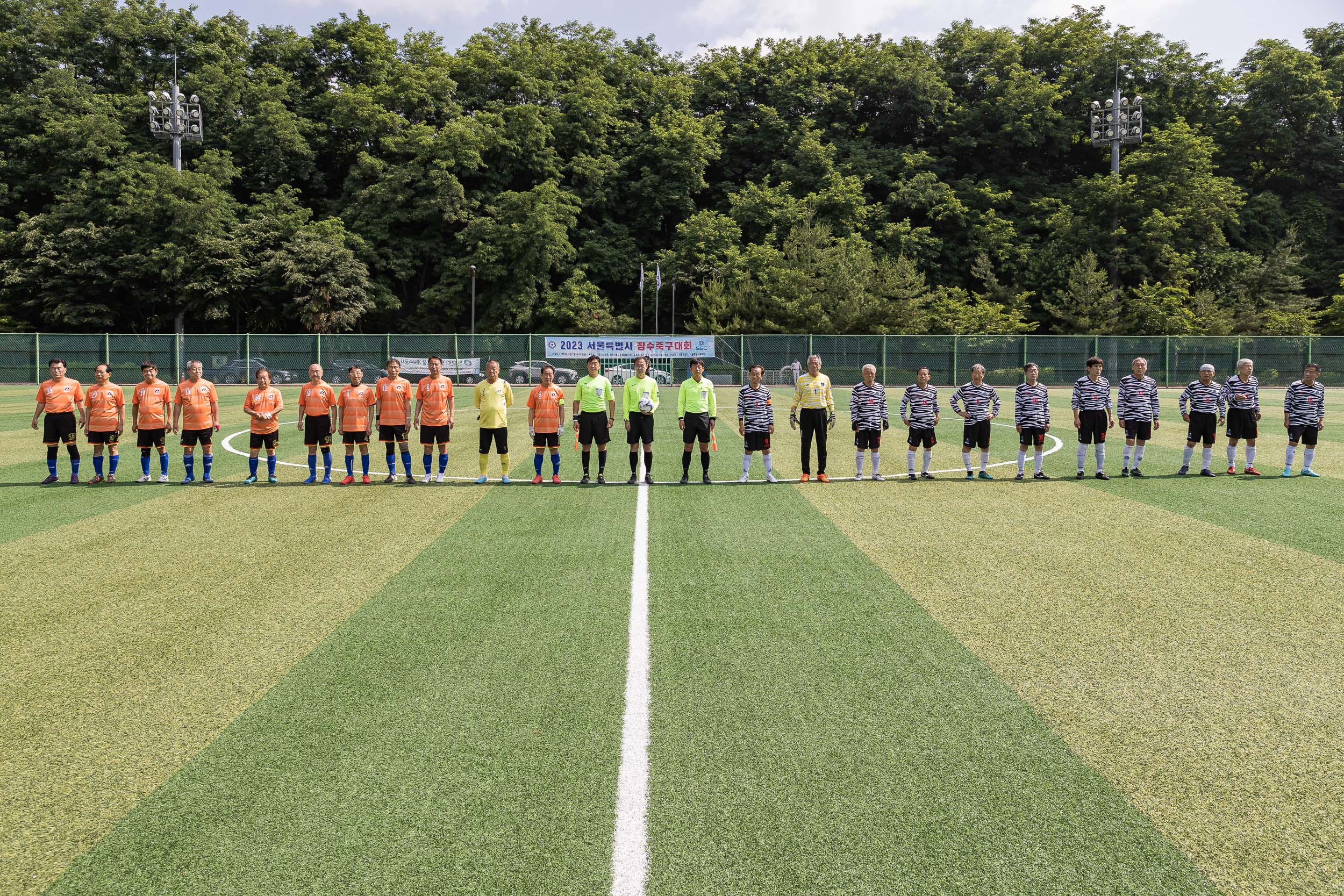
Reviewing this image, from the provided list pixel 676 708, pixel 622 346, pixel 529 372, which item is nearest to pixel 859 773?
pixel 676 708

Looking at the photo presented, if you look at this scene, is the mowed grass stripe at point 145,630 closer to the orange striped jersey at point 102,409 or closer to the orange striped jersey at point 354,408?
the orange striped jersey at point 354,408

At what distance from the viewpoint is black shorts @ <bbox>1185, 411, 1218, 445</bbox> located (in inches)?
553

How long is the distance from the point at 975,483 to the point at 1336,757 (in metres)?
9.43

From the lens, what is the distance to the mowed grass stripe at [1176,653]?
3.72 m

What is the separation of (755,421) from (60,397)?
419 inches

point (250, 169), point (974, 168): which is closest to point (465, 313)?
point (250, 169)

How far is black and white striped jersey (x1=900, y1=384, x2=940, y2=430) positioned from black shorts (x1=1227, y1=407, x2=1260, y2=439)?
4.74 m

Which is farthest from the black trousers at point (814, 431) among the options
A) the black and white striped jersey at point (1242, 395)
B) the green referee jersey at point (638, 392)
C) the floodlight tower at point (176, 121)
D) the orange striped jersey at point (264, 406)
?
the floodlight tower at point (176, 121)

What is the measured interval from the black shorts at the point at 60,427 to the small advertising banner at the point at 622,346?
33.8 m

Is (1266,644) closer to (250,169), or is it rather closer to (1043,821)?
(1043,821)

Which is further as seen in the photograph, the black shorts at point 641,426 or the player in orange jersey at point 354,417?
the player in orange jersey at point 354,417

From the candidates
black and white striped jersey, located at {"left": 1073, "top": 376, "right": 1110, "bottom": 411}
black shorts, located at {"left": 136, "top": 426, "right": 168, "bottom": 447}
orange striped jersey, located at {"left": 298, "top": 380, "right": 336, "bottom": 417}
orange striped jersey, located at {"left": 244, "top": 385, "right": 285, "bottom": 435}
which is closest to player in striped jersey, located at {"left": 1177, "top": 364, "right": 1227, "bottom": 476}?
black and white striped jersey, located at {"left": 1073, "top": 376, "right": 1110, "bottom": 411}

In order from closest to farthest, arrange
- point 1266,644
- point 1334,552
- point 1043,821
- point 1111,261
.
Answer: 1. point 1043,821
2. point 1266,644
3. point 1334,552
4. point 1111,261

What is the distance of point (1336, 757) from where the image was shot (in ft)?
14.1
